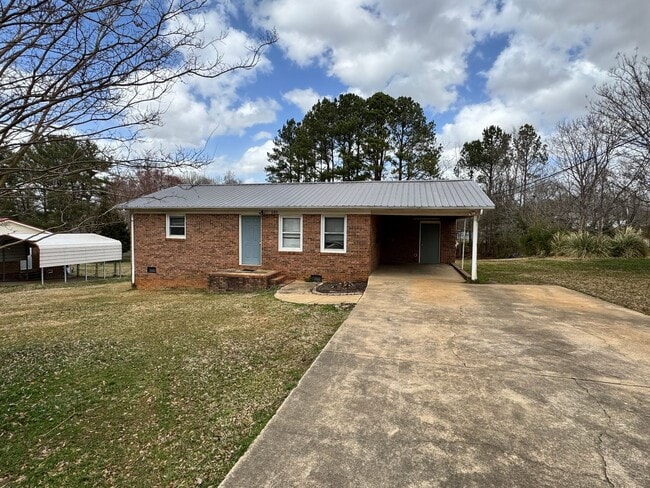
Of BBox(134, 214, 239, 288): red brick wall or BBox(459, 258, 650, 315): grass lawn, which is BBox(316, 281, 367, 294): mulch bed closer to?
BBox(459, 258, 650, 315): grass lawn

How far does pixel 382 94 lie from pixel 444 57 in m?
11.8

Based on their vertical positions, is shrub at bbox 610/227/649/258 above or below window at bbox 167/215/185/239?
below

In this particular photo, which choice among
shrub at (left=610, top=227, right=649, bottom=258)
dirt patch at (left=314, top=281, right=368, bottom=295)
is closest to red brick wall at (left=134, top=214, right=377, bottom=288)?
dirt patch at (left=314, top=281, right=368, bottom=295)

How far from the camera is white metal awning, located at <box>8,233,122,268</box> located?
19422 mm

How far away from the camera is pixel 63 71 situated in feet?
9.77

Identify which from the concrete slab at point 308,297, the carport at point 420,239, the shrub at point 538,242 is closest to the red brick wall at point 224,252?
the concrete slab at point 308,297

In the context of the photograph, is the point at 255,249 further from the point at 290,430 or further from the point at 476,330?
the point at 290,430

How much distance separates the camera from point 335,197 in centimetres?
1179

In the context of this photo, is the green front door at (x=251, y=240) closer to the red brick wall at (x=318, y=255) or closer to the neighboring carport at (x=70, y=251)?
the red brick wall at (x=318, y=255)

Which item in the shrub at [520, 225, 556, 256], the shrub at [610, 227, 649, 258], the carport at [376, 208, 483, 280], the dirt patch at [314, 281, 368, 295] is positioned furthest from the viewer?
the shrub at [520, 225, 556, 256]

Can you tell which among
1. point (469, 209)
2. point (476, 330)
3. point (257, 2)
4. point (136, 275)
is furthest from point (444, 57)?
point (136, 275)

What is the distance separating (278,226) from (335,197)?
2143mm

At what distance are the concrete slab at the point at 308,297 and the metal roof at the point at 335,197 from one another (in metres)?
2.68

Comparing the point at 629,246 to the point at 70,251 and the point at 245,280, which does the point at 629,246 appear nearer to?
the point at 245,280
